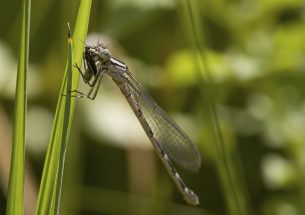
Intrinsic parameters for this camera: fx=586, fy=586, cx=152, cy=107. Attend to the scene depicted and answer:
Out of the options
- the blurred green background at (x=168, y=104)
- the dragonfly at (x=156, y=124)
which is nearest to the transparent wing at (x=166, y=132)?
the dragonfly at (x=156, y=124)

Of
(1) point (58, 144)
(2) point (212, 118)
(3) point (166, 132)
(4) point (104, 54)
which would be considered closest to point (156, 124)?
(3) point (166, 132)

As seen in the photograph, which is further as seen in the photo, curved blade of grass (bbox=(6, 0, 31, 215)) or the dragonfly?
the dragonfly

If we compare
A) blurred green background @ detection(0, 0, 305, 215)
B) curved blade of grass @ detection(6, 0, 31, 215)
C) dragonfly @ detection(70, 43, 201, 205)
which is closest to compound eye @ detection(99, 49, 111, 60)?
dragonfly @ detection(70, 43, 201, 205)

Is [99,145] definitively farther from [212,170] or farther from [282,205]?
[282,205]

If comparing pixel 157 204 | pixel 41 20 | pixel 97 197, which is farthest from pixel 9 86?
pixel 157 204

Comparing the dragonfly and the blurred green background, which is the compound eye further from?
the blurred green background

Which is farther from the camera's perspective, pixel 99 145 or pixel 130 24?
pixel 99 145

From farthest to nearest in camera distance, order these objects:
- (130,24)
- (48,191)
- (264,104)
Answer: (264,104) < (130,24) < (48,191)
